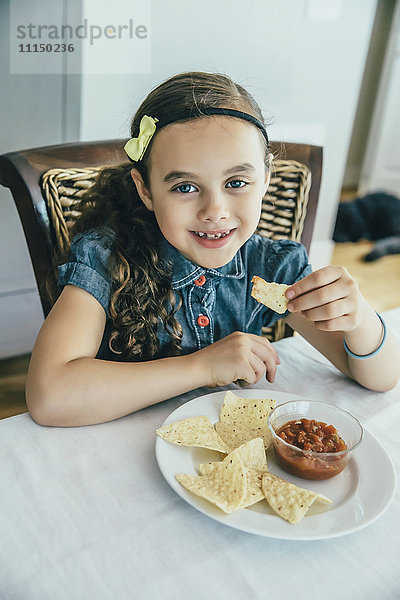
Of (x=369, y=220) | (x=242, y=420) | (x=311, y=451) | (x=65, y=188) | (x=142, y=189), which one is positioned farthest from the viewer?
(x=369, y=220)

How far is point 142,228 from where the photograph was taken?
3.81ft

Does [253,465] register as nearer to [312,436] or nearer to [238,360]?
[312,436]

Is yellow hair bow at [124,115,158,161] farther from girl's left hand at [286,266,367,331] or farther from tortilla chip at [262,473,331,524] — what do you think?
tortilla chip at [262,473,331,524]

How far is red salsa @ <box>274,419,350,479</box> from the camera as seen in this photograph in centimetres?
77

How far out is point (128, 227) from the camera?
1158mm

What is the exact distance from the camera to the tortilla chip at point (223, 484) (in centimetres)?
69

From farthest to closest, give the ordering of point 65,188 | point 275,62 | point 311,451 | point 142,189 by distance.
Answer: point 275,62 < point 65,188 < point 142,189 < point 311,451

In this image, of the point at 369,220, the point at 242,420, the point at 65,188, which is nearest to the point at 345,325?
the point at 242,420

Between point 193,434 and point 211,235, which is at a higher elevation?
point 211,235

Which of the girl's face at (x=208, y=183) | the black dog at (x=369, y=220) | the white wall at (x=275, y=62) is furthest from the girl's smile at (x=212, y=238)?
the black dog at (x=369, y=220)

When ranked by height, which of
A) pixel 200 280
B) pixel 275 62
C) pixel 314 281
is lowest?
pixel 200 280

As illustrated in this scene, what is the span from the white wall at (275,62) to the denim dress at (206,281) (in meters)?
1.08

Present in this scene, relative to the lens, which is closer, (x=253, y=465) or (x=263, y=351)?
(x=253, y=465)

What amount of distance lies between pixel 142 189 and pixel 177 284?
199 millimetres
